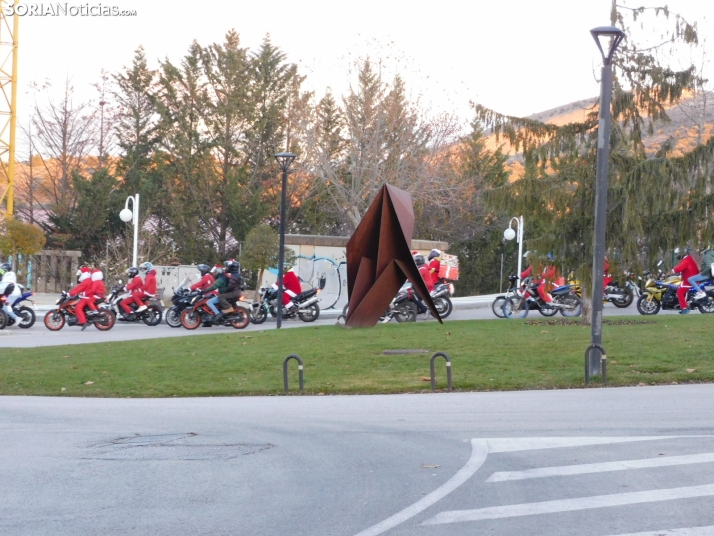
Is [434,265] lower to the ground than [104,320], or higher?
higher

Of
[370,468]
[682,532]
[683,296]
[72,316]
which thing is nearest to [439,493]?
[370,468]

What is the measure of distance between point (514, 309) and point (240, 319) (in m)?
7.36

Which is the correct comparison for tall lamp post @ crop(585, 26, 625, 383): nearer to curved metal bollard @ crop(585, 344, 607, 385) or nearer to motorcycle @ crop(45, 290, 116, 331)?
curved metal bollard @ crop(585, 344, 607, 385)

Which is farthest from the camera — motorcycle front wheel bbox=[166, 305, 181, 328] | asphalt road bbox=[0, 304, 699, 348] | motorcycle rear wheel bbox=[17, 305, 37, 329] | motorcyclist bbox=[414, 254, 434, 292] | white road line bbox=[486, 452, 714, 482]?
motorcycle front wheel bbox=[166, 305, 181, 328]

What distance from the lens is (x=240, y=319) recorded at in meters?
25.0

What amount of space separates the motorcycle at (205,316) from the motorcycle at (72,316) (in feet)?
6.43

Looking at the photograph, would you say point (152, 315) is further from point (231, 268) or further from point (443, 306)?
point (443, 306)

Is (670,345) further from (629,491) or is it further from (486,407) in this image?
(629,491)

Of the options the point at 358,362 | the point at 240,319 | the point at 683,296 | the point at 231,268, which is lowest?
the point at 358,362

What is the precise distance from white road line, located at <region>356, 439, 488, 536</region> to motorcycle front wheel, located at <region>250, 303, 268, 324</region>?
18814 millimetres

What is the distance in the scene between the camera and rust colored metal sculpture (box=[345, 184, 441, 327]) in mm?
19797

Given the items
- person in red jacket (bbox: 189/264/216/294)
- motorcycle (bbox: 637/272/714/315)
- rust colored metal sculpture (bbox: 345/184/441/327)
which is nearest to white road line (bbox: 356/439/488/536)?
rust colored metal sculpture (bbox: 345/184/441/327)

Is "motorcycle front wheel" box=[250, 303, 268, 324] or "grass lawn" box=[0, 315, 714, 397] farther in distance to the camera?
"motorcycle front wheel" box=[250, 303, 268, 324]

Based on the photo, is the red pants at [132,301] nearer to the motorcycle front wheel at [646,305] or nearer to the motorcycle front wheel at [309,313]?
the motorcycle front wheel at [309,313]
